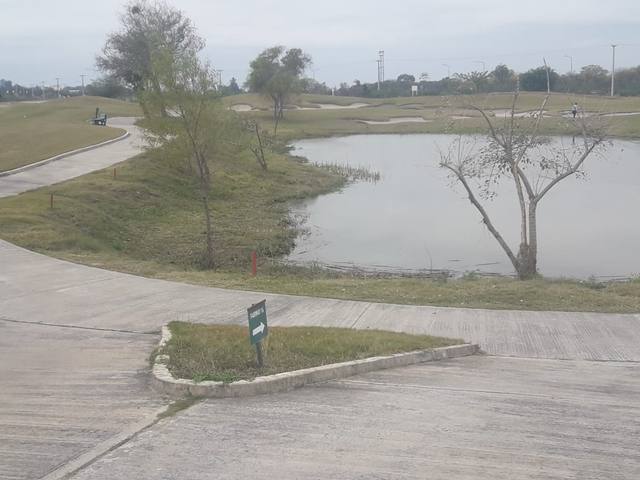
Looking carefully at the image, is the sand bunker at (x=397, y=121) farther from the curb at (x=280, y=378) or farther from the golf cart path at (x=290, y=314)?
the curb at (x=280, y=378)

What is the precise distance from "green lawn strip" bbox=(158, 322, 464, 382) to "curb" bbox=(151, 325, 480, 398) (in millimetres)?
128

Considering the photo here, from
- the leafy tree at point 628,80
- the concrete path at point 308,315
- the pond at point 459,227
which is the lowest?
the pond at point 459,227

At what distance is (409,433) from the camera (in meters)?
6.21

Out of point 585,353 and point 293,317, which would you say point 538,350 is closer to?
point 585,353

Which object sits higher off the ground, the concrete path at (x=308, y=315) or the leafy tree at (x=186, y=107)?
the leafy tree at (x=186, y=107)

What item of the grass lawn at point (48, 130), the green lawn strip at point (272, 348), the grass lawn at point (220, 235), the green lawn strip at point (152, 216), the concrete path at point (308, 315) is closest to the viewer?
the green lawn strip at point (272, 348)

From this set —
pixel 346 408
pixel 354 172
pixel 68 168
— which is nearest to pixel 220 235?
pixel 68 168

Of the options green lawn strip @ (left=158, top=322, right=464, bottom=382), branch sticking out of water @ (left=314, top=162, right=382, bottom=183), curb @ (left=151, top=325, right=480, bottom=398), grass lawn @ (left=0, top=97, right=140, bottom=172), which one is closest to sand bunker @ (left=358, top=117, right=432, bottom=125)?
grass lawn @ (left=0, top=97, right=140, bottom=172)

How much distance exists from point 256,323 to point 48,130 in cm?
4067

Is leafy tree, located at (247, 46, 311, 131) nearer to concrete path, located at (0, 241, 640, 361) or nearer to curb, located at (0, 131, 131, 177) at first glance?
curb, located at (0, 131, 131, 177)

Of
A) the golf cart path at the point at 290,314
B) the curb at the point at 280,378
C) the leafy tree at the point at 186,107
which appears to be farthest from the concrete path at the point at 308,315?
the leafy tree at the point at 186,107

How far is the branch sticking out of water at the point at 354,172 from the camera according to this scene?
41.1 m

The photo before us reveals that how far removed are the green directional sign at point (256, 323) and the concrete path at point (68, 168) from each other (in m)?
17.7

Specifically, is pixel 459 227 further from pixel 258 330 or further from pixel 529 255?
pixel 258 330
